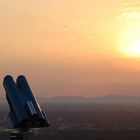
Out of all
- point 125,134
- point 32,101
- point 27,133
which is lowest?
point 125,134

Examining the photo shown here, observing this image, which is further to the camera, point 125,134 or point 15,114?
point 125,134

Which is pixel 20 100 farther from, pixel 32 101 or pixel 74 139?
pixel 74 139

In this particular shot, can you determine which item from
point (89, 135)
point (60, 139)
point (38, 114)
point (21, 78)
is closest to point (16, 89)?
point (21, 78)

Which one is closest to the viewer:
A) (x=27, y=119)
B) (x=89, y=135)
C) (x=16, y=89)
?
(x=27, y=119)

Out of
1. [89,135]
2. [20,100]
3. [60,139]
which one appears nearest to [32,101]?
[20,100]

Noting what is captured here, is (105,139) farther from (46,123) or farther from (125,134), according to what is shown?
(46,123)

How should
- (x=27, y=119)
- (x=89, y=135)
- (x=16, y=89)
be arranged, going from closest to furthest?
(x=27, y=119) < (x=16, y=89) < (x=89, y=135)

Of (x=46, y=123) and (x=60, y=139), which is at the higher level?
(x=46, y=123)
